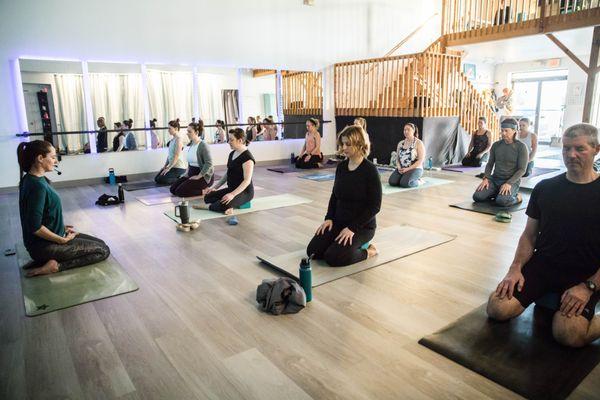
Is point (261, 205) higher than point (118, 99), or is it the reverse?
point (118, 99)

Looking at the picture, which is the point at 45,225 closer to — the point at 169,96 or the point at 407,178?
the point at 407,178

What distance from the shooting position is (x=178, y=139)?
20.2 feet

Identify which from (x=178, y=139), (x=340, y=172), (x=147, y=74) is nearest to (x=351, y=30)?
(x=147, y=74)

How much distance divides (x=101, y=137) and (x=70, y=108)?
0.61 meters

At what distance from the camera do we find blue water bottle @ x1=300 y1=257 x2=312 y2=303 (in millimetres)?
→ 2475

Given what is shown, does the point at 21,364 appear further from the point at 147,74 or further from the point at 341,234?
the point at 147,74

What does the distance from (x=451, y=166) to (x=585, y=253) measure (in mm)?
6418

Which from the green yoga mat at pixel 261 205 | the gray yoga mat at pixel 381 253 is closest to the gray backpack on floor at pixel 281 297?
the gray yoga mat at pixel 381 253

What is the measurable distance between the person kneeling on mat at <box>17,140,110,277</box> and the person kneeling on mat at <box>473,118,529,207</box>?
159 inches

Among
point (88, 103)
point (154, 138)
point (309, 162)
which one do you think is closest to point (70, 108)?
point (88, 103)

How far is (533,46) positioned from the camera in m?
9.62

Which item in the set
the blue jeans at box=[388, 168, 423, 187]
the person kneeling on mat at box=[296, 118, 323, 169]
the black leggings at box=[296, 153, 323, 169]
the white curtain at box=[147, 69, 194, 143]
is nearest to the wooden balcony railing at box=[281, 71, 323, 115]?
the person kneeling on mat at box=[296, 118, 323, 169]

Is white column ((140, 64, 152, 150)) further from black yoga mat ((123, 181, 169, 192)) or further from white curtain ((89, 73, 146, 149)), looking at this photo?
black yoga mat ((123, 181, 169, 192))

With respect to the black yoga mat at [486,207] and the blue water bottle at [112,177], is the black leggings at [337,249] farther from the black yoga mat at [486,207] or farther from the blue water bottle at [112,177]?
the blue water bottle at [112,177]
